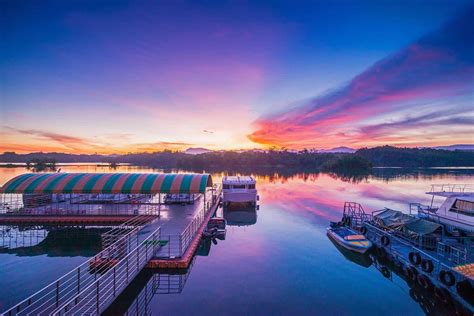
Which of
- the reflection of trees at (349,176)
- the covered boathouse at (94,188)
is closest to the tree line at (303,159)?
the reflection of trees at (349,176)

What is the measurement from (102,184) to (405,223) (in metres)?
21.8

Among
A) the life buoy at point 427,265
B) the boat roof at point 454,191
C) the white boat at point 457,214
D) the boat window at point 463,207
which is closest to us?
the life buoy at point 427,265

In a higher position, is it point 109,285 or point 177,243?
point 177,243

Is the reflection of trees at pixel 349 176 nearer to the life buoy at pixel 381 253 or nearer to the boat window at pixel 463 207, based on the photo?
the boat window at pixel 463 207

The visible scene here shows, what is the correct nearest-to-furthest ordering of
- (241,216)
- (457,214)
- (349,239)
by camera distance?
(457,214), (349,239), (241,216)

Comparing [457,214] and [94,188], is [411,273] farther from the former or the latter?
[94,188]

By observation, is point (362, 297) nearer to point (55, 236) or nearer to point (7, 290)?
point (7, 290)

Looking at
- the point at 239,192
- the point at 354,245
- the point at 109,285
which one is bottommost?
the point at 354,245

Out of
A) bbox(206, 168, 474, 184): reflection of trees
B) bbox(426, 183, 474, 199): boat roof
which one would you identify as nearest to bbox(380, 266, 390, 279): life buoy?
bbox(426, 183, 474, 199): boat roof

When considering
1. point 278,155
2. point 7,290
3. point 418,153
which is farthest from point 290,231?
point 418,153

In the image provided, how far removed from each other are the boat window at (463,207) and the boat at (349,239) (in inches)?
216

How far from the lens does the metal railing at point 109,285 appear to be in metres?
7.53

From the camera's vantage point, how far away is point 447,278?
10.1m

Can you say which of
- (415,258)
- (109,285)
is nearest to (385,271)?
(415,258)
